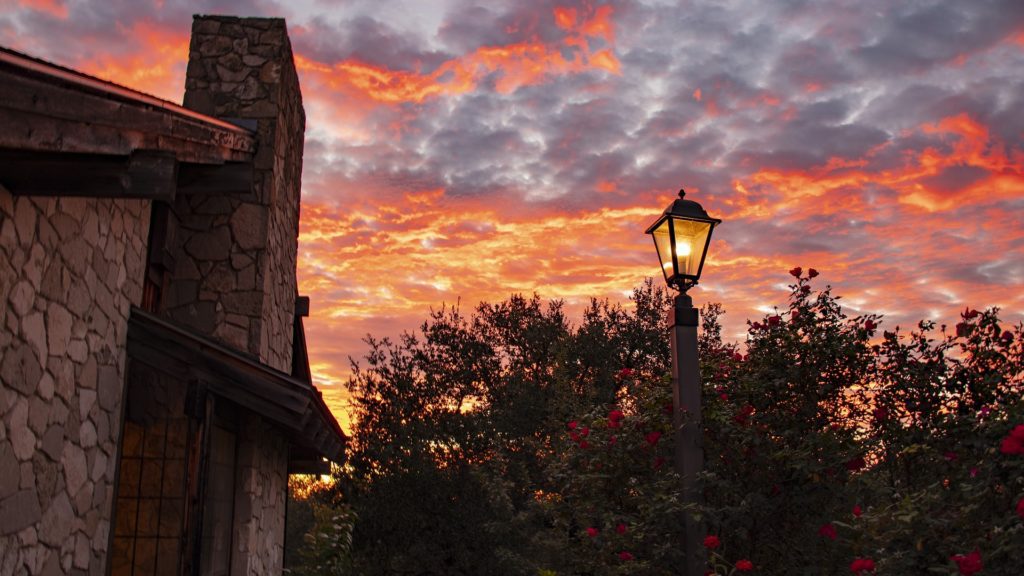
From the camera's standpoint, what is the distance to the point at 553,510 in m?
8.13

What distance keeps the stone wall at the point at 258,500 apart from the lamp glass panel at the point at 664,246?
4658 millimetres

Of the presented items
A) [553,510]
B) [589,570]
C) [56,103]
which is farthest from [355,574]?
[56,103]

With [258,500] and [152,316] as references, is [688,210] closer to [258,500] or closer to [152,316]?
[152,316]

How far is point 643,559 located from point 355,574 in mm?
13447

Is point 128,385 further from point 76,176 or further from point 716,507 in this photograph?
point 716,507

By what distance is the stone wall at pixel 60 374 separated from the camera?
4.55 metres

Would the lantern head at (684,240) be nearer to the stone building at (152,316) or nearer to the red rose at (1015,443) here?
the red rose at (1015,443)

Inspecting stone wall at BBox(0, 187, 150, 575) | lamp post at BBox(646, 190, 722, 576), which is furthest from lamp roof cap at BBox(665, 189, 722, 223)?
stone wall at BBox(0, 187, 150, 575)

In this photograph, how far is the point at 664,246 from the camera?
627 cm

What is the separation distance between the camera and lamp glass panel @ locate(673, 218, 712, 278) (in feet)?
20.2

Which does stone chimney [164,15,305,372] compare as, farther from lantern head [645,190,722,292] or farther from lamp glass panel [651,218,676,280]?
lantern head [645,190,722,292]

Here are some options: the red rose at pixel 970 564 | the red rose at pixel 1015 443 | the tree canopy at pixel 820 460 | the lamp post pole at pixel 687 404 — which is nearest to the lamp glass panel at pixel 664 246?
the lamp post pole at pixel 687 404

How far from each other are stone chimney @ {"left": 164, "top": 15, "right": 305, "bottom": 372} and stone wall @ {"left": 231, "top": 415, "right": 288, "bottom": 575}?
0.89 meters

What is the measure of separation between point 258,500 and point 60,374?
12.6 feet
